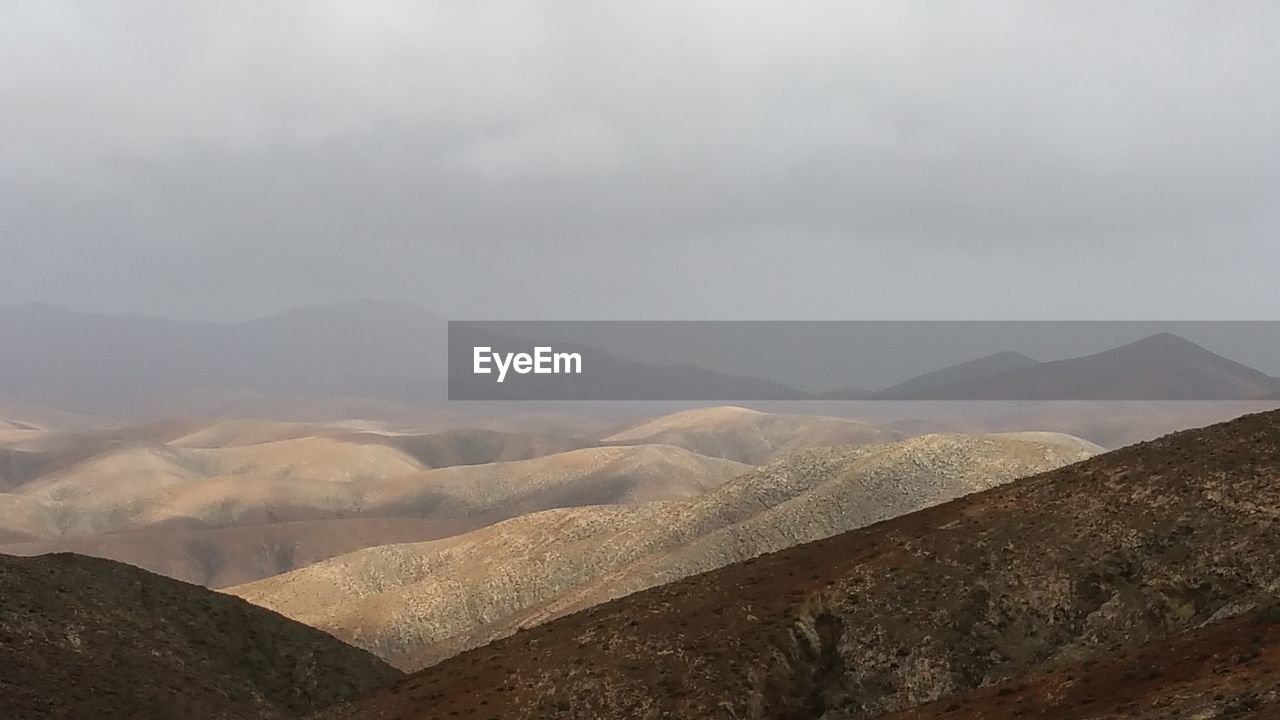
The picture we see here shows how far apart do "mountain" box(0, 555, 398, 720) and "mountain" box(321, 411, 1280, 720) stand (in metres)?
18.8

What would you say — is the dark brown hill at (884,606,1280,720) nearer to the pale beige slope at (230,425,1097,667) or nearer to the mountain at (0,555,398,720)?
the mountain at (0,555,398,720)

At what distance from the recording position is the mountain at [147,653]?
5872 cm

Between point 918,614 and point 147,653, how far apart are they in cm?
4645

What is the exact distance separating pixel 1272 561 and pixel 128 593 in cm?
6643

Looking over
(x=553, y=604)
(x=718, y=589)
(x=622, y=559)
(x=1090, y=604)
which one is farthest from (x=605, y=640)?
(x=622, y=559)

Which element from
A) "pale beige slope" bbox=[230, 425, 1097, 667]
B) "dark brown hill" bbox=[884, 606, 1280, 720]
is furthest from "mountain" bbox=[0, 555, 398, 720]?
"dark brown hill" bbox=[884, 606, 1280, 720]

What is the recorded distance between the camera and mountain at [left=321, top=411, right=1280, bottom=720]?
143 ft

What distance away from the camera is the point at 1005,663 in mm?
44562

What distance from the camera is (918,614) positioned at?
47156mm

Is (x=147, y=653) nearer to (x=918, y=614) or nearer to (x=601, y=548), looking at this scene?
(x=918, y=614)

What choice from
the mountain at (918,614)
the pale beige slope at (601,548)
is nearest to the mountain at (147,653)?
the mountain at (918,614)

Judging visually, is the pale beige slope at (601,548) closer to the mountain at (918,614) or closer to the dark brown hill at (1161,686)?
the mountain at (918,614)

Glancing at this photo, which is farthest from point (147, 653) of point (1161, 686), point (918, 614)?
point (1161, 686)

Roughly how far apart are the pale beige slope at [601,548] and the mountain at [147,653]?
1357 inches
